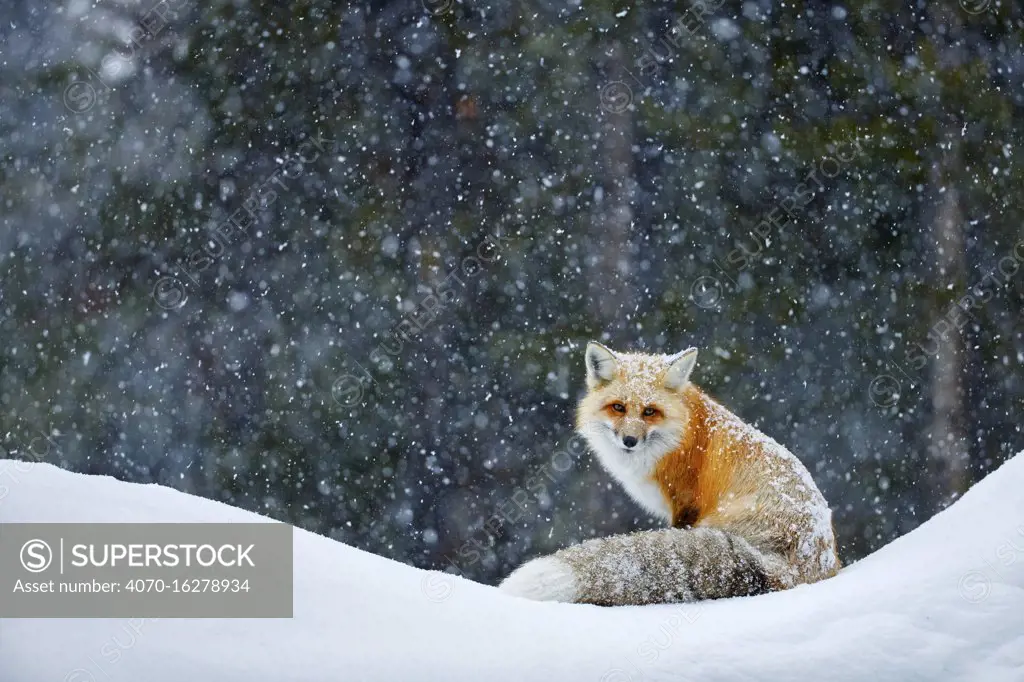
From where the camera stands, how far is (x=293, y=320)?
700cm

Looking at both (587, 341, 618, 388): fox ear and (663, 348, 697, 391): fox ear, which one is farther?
(587, 341, 618, 388): fox ear

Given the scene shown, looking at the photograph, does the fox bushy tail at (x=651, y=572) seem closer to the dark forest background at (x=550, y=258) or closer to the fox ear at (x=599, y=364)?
the fox ear at (x=599, y=364)

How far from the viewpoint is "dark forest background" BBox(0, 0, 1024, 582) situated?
22.0 ft

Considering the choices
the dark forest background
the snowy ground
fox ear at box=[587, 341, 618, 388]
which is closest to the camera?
the snowy ground

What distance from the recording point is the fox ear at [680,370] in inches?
173

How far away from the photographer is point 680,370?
4441mm

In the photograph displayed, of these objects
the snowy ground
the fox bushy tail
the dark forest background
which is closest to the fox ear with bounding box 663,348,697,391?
the fox bushy tail

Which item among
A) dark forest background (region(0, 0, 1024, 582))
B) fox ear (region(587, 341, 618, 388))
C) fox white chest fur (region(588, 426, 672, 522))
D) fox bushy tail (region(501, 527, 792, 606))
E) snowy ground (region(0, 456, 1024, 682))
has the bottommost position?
snowy ground (region(0, 456, 1024, 682))

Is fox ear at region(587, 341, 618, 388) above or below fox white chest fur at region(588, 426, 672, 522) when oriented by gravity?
above

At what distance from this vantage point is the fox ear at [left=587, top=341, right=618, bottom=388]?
4637mm

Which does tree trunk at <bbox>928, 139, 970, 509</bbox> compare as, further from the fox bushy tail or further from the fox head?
the fox bushy tail

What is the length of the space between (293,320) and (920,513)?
5.59m

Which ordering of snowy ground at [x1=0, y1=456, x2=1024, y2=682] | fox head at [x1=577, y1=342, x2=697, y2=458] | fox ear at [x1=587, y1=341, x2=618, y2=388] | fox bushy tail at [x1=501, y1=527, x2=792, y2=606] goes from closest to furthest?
snowy ground at [x1=0, y1=456, x2=1024, y2=682] → fox bushy tail at [x1=501, y1=527, x2=792, y2=606] → fox head at [x1=577, y1=342, x2=697, y2=458] → fox ear at [x1=587, y1=341, x2=618, y2=388]

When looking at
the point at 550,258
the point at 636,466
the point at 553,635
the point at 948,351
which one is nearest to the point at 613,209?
the point at 550,258
